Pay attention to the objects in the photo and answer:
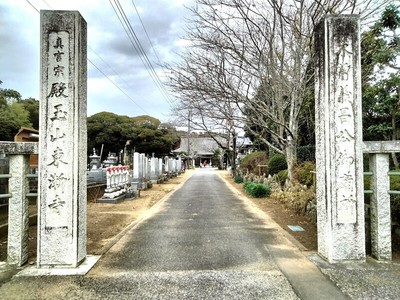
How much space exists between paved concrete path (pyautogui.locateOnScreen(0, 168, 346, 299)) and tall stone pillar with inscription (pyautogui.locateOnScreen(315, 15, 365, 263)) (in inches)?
25.6

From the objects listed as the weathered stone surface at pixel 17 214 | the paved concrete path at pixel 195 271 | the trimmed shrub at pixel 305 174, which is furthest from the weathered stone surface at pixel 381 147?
the trimmed shrub at pixel 305 174

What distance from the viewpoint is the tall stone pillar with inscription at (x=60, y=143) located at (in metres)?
4.16

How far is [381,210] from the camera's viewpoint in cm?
441

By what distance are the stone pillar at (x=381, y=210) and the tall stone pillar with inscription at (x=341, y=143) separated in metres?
0.27

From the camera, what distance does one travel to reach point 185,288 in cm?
352

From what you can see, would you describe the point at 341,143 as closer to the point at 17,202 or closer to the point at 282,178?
Result: the point at 17,202

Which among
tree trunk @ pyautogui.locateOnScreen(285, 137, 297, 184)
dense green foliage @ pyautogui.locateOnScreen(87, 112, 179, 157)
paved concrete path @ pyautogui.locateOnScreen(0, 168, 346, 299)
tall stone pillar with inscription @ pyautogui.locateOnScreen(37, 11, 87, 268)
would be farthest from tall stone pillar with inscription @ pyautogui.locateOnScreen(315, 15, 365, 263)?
dense green foliage @ pyautogui.locateOnScreen(87, 112, 179, 157)

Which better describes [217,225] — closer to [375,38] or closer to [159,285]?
[159,285]

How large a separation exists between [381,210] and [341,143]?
1.13 m

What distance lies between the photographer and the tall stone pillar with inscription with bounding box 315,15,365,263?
4316 millimetres

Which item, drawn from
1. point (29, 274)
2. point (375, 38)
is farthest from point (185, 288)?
point (375, 38)

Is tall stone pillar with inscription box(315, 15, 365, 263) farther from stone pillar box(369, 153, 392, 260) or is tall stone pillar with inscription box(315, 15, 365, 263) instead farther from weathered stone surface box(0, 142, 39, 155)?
weathered stone surface box(0, 142, 39, 155)

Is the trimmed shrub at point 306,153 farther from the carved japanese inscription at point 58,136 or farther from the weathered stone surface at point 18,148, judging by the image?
the weathered stone surface at point 18,148

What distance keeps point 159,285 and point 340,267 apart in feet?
8.06
